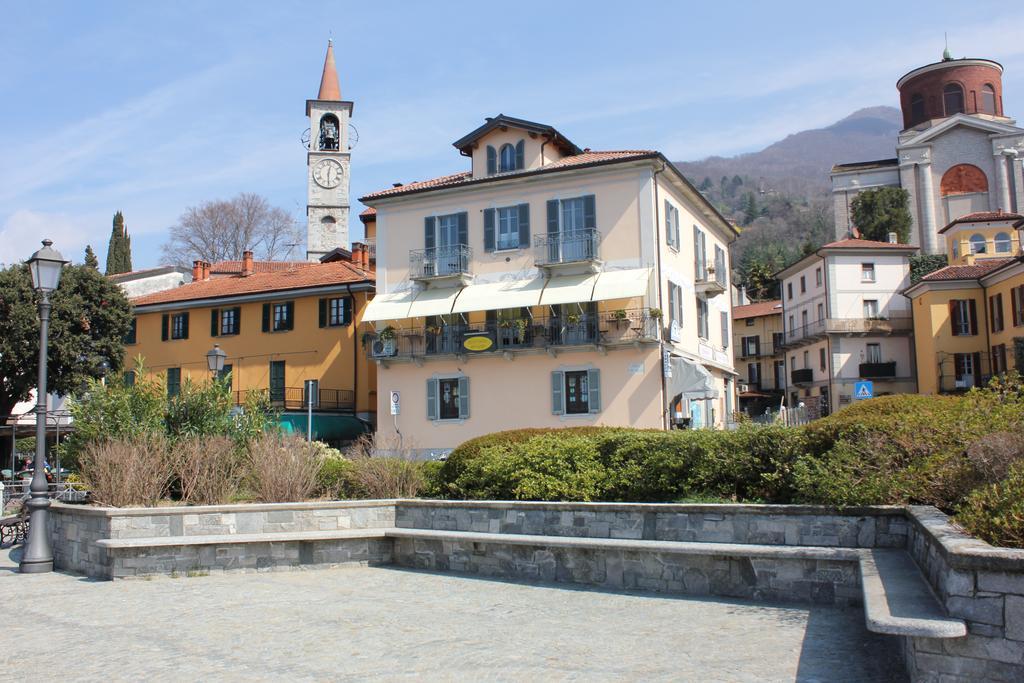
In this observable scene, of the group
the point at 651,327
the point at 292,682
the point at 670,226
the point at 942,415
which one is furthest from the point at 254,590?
the point at 670,226

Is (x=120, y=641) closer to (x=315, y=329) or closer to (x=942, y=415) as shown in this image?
(x=942, y=415)

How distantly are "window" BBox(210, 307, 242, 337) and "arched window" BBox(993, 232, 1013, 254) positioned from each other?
44.1 m

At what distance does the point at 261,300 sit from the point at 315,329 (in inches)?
124

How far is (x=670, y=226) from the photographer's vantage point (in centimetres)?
3041

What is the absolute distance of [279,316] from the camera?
37781 millimetres

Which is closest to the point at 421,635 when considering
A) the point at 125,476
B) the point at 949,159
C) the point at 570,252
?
the point at 125,476

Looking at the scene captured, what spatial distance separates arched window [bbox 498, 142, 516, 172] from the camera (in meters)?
32.2

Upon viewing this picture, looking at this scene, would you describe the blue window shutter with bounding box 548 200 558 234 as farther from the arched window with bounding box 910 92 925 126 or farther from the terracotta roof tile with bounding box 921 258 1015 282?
the arched window with bounding box 910 92 925 126

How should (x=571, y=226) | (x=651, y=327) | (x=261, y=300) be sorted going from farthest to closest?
1. (x=261, y=300)
2. (x=571, y=226)
3. (x=651, y=327)

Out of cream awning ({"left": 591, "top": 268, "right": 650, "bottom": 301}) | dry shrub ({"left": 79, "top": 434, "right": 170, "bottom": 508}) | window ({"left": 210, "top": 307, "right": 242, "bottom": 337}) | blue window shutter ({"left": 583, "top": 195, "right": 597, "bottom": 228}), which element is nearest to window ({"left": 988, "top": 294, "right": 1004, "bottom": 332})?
cream awning ({"left": 591, "top": 268, "right": 650, "bottom": 301})

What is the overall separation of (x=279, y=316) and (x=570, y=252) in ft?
47.4

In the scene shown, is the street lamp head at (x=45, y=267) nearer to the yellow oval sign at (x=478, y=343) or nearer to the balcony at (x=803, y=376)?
the yellow oval sign at (x=478, y=343)

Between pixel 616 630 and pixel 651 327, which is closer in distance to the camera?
pixel 616 630

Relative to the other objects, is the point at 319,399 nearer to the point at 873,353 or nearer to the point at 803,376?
the point at 803,376
